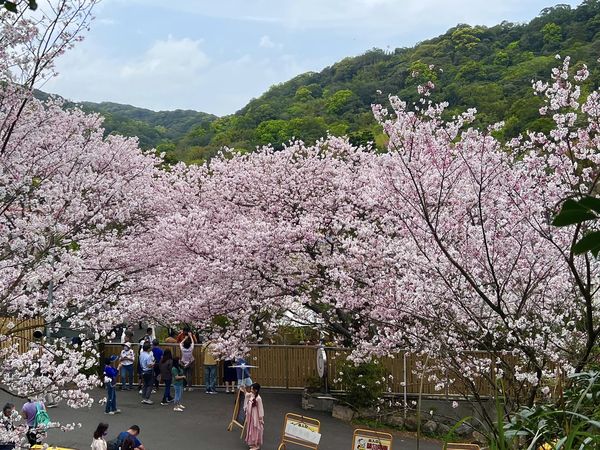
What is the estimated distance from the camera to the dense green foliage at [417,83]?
119 feet

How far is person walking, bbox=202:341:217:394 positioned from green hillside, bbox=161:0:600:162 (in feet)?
57.4

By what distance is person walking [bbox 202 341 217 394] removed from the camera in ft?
48.6

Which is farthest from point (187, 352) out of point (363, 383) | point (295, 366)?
point (363, 383)

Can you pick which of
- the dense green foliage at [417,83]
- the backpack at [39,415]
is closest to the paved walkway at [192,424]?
the backpack at [39,415]

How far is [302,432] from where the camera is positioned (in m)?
11.1

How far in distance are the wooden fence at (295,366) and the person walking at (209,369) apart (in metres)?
0.65

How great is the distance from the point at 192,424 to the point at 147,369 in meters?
1.97

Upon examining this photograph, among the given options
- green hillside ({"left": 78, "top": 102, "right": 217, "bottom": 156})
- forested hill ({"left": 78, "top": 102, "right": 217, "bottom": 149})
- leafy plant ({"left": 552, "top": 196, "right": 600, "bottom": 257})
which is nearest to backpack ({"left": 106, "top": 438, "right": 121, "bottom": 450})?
leafy plant ({"left": 552, "top": 196, "right": 600, "bottom": 257})

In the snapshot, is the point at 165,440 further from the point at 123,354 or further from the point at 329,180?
the point at 329,180

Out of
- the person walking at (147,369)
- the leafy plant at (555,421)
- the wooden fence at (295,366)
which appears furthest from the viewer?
the wooden fence at (295,366)

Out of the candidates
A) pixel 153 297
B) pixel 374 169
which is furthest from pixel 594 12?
pixel 153 297

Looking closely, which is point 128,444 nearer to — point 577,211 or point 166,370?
point 166,370

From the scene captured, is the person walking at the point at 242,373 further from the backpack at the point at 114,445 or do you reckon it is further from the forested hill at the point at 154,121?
the forested hill at the point at 154,121

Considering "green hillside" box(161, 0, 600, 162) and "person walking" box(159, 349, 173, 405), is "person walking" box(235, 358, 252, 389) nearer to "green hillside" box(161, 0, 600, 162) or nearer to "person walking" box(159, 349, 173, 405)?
"person walking" box(159, 349, 173, 405)
